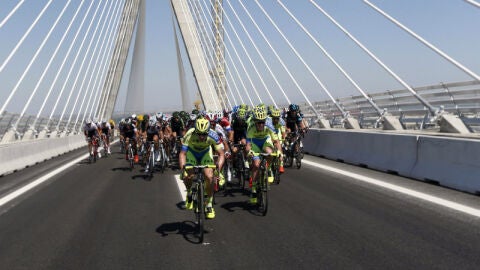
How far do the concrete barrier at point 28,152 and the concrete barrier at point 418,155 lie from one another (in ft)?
34.3

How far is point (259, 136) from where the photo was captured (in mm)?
9039

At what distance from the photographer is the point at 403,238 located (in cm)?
593

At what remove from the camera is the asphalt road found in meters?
5.25

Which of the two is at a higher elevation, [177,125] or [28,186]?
[177,125]

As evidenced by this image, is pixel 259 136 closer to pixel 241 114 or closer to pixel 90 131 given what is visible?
pixel 241 114

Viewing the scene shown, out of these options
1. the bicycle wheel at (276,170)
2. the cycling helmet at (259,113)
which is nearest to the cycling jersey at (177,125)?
the bicycle wheel at (276,170)

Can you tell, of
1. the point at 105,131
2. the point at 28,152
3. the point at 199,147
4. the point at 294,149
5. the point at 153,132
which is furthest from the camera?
the point at 105,131

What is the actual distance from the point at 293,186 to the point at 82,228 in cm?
491

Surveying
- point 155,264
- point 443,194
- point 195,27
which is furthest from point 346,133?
point 195,27

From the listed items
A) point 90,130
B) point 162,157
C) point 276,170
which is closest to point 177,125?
point 162,157

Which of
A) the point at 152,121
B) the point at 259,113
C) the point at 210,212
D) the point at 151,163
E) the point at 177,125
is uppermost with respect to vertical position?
the point at 259,113

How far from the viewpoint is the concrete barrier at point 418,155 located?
913cm

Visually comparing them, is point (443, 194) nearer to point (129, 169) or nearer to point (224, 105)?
point (129, 169)

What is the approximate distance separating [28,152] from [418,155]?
14.2 metres
